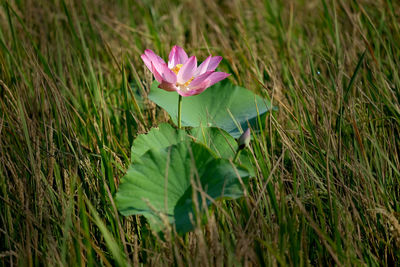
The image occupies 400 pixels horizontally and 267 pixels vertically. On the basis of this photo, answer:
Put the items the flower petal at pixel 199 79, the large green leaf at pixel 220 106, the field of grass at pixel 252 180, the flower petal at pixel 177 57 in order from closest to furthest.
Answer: the field of grass at pixel 252 180 → the flower petal at pixel 199 79 → the flower petal at pixel 177 57 → the large green leaf at pixel 220 106

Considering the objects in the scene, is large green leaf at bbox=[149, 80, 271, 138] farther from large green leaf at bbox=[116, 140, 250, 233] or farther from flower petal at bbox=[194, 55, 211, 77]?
large green leaf at bbox=[116, 140, 250, 233]

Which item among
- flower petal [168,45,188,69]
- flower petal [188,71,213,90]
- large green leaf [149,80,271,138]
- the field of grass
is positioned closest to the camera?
the field of grass

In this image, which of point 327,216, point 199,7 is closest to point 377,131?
point 327,216

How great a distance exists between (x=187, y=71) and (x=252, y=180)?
0.33m

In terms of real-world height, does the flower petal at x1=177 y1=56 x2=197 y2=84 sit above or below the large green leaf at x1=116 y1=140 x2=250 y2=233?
above

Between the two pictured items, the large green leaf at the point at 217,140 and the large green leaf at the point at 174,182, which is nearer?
the large green leaf at the point at 174,182

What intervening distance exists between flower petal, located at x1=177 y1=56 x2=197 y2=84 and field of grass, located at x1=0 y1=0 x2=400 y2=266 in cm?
23

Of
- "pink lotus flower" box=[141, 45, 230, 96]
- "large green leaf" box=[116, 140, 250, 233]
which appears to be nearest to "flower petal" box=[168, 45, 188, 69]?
"pink lotus flower" box=[141, 45, 230, 96]

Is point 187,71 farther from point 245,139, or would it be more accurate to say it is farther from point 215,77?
point 245,139

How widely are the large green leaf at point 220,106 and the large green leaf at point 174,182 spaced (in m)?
0.30

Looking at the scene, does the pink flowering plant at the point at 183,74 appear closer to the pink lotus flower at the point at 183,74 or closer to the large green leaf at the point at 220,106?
the pink lotus flower at the point at 183,74

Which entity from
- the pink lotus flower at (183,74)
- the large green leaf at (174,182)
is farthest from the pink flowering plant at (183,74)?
the large green leaf at (174,182)

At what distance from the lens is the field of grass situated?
0.90m

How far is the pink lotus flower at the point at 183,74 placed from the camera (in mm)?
1033
